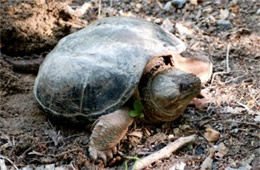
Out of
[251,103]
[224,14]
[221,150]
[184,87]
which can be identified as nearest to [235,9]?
[224,14]

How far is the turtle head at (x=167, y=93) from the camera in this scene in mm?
2945

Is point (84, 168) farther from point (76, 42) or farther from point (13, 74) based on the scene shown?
point (13, 74)

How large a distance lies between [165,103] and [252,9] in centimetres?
191

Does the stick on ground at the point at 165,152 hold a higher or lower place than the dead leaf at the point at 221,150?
lower

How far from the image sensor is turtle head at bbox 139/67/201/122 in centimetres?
295

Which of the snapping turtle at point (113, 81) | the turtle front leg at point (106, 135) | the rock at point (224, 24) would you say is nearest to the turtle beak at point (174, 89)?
the snapping turtle at point (113, 81)

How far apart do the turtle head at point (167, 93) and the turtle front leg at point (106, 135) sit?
0.23 meters

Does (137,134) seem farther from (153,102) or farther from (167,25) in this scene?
(167,25)

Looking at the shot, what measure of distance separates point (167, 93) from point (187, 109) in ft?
1.20

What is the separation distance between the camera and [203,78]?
3.48 m

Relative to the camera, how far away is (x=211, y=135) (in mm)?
2941

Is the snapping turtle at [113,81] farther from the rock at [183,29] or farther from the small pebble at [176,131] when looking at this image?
the rock at [183,29]

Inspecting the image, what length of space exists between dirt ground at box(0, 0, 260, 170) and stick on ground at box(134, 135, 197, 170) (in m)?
0.04

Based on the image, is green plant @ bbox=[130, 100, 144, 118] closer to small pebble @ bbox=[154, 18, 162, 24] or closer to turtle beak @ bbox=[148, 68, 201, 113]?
turtle beak @ bbox=[148, 68, 201, 113]
